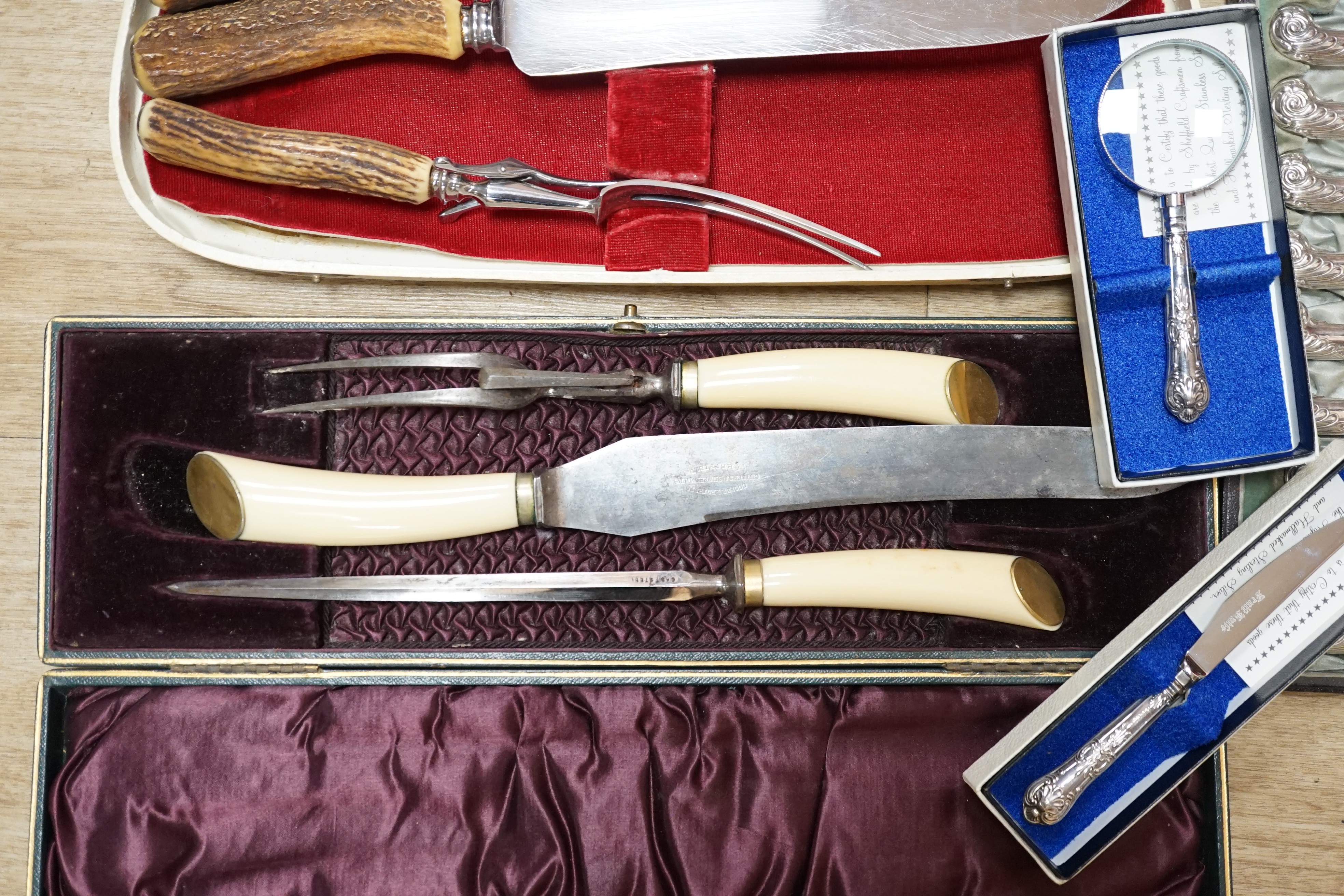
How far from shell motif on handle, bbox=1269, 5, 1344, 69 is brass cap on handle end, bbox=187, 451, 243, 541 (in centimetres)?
143

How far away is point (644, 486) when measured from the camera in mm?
1066

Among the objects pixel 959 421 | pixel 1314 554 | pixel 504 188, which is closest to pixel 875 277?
pixel 959 421

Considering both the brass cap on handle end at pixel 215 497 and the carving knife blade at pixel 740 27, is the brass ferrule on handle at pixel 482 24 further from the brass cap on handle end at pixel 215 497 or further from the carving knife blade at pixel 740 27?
the brass cap on handle end at pixel 215 497

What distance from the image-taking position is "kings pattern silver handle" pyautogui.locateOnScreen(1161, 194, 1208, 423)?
1.09m

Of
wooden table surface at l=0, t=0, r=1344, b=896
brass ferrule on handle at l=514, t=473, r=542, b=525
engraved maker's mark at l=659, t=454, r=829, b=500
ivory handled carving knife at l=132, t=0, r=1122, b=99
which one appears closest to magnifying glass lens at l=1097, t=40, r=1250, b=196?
ivory handled carving knife at l=132, t=0, r=1122, b=99

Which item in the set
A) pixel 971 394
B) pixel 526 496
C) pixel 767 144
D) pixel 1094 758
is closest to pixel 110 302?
pixel 526 496

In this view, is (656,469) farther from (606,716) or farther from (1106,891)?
(1106,891)

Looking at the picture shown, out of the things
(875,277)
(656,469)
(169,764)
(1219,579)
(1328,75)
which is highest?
(1328,75)

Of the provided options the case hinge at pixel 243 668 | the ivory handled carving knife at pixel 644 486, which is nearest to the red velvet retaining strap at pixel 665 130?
the ivory handled carving knife at pixel 644 486

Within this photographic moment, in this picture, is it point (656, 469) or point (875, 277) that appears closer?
point (656, 469)

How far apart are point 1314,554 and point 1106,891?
1.58 feet

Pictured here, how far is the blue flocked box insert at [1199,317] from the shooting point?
1.12 meters

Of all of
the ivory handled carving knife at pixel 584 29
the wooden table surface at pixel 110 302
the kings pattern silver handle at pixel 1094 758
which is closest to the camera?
the kings pattern silver handle at pixel 1094 758

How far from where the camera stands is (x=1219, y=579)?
1064 millimetres
